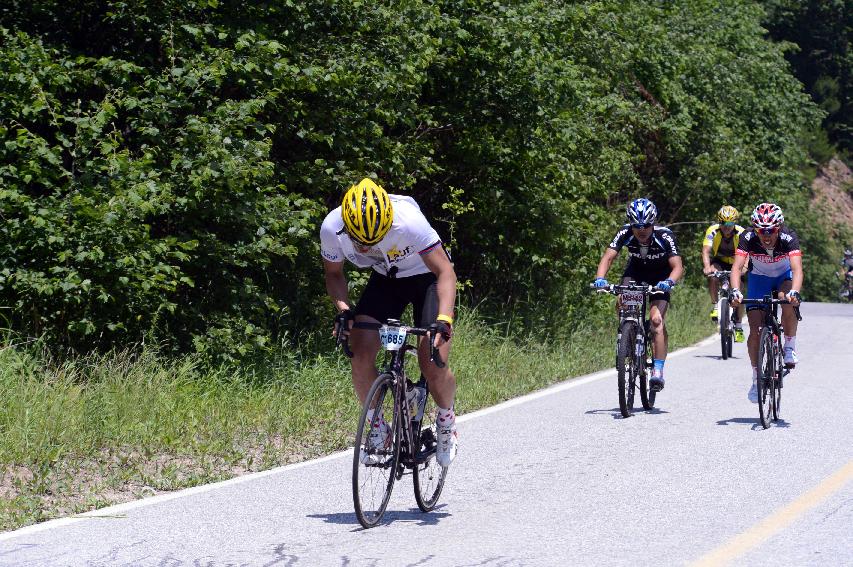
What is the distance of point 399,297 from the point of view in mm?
7355

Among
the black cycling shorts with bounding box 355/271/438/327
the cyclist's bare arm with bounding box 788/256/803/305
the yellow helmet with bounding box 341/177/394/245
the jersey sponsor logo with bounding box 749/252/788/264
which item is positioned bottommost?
the cyclist's bare arm with bounding box 788/256/803/305

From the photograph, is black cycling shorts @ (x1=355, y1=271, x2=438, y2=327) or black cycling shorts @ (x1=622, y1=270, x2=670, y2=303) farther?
black cycling shorts @ (x1=622, y1=270, x2=670, y2=303)

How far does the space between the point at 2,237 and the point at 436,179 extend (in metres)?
8.05

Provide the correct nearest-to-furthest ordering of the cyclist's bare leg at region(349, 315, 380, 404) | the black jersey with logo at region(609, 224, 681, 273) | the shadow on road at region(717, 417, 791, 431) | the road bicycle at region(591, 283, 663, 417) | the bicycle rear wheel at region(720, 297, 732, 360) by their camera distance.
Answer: the cyclist's bare leg at region(349, 315, 380, 404), the shadow on road at region(717, 417, 791, 431), the road bicycle at region(591, 283, 663, 417), the black jersey with logo at region(609, 224, 681, 273), the bicycle rear wheel at region(720, 297, 732, 360)

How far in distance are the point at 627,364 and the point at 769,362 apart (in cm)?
135

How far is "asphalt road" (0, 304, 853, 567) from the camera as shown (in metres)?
6.23

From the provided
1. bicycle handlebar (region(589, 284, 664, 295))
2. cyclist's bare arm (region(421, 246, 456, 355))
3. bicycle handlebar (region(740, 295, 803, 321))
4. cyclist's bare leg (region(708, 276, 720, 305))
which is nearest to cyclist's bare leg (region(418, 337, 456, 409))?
cyclist's bare arm (region(421, 246, 456, 355))

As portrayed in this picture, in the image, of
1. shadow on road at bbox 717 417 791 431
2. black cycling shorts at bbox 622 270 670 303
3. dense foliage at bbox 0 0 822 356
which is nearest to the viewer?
dense foliage at bbox 0 0 822 356

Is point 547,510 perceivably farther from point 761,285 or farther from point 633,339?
point 761,285

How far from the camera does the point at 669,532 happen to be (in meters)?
6.70

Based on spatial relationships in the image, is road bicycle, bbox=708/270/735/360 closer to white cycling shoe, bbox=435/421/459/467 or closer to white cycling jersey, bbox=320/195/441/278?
white cycling shoe, bbox=435/421/459/467

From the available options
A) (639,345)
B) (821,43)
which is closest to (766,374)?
(639,345)

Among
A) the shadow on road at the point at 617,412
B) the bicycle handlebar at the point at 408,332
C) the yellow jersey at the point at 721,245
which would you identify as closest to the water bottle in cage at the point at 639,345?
the shadow on road at the point at 617,412

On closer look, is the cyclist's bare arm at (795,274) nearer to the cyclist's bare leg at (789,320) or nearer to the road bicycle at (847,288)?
the cyclist's bare leg at (789,320)
